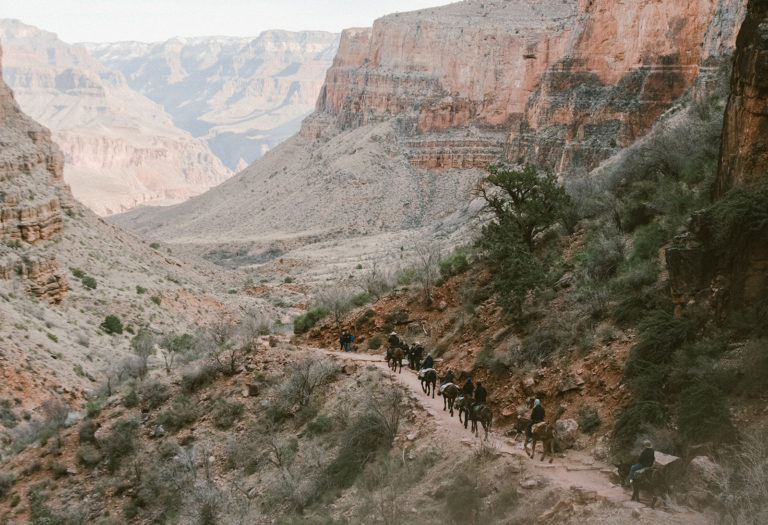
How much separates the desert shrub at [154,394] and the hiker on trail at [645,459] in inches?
517

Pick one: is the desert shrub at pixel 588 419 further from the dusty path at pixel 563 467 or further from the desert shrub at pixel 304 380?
the desert shrub at pixel 304 380

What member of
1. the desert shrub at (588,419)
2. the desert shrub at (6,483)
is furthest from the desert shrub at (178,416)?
the desert shrub at (588,419)

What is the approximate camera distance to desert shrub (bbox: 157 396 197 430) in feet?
57.9

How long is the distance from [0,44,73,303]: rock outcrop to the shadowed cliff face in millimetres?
26221

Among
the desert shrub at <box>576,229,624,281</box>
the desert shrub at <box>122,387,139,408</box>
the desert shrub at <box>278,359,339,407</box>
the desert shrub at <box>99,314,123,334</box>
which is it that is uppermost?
the desert shrub at <box>576,229,624,281</box>

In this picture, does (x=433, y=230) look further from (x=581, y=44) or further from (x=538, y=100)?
(x=581, y=44)

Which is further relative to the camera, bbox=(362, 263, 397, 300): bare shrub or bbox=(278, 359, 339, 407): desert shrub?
bbox=(362, 263, 397, 300): bare shrub

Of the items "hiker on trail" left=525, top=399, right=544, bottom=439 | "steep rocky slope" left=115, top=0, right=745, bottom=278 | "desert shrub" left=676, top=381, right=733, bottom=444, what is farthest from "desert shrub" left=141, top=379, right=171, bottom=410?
"steep rocky slope" left=115, top=0, right=745, bottom=278

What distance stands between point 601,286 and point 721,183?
3.31 metres

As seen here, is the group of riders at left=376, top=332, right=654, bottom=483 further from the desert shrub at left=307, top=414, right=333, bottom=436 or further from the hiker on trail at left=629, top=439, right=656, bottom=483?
the desert shrub at left=307, top=414, right=333, bottom=436

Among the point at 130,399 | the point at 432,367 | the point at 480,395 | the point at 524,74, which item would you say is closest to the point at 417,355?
the point at 432,367

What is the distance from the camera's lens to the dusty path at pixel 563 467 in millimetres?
9734

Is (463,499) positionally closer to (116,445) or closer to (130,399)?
(116,445)

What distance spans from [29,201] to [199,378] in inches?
745
